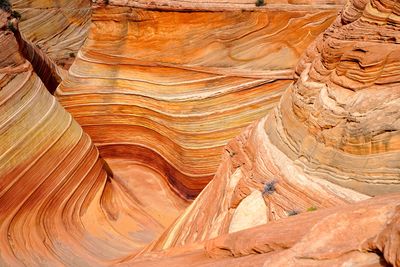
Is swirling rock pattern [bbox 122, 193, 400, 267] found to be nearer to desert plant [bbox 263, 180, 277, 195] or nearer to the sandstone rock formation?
the sandstone rock formation

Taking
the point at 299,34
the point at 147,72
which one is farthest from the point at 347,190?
the point at 147,72

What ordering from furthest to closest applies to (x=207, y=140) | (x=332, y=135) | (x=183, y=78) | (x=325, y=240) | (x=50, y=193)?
1. (x=183, y=78)
2. (x=207, y=140)
3. (x=50, y=193)
4. (x=332, y=135)
5. (x=325, y=240)

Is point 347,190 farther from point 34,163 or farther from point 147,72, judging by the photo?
point 147,72

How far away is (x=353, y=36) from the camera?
22.2 feet

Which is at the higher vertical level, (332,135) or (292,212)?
(332,135)

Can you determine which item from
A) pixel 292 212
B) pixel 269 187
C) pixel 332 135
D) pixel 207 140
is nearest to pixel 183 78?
pixel 207 140

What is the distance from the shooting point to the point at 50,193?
9.92 metres

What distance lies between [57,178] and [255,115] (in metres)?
4.52

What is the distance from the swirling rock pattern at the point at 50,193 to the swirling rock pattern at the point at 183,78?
5.16ft

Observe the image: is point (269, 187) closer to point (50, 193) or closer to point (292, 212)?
point (292, 212)

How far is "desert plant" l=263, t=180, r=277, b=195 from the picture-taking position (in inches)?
264

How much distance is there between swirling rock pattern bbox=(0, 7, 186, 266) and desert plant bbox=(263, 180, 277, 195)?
3.97 m

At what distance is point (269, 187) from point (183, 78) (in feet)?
19.8

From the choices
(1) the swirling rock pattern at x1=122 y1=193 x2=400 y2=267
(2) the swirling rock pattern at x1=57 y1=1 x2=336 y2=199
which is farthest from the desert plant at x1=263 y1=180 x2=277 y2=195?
(2) the swirling rock pattern at x1=57 y1=1 x2=336 y2=199
